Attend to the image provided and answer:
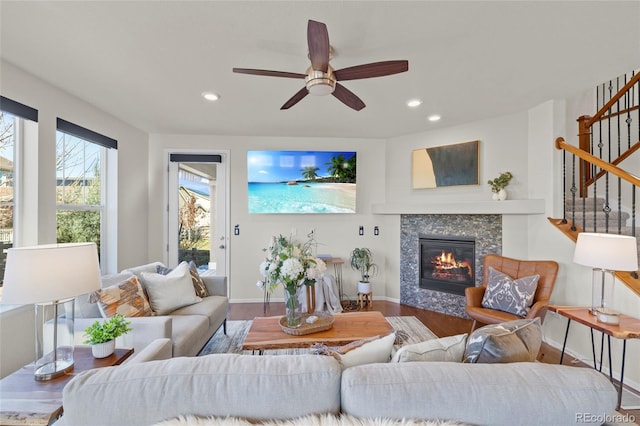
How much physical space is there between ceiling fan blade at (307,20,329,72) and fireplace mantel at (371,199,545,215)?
8.25ft

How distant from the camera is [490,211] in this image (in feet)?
10.4

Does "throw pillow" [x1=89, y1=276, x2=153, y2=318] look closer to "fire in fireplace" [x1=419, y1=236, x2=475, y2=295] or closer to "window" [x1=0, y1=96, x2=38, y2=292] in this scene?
"window" [x1=0, y1=96, x2=38, y2=292]

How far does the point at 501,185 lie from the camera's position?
10.5 feet

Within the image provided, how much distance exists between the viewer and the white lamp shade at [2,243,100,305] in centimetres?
115

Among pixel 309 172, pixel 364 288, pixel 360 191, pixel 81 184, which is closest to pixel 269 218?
pixel 309 172

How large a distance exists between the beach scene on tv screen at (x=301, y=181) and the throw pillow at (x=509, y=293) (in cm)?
198

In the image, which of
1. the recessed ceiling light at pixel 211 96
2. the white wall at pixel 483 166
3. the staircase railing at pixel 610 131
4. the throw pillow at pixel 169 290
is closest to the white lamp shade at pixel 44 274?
the throw pillow at pixel 169 290

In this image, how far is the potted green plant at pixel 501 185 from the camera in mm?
3162

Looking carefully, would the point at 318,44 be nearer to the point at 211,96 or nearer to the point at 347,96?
the point at 347,96

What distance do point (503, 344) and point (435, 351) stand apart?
0.88 ft

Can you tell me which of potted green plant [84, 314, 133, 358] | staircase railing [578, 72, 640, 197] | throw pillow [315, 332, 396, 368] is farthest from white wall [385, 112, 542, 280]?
potted green plant [84, 314, 133, 358]

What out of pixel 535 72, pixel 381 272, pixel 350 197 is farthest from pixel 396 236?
pixel 535 72

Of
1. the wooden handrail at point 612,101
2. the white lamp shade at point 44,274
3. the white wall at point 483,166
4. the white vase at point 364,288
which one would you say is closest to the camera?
the white lamp shade at point 44,274

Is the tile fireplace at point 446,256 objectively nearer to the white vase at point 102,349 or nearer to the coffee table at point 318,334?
the coffee table at point 318,334
